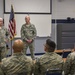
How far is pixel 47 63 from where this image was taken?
310 centimetres

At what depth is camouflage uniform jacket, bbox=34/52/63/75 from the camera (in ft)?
10.2

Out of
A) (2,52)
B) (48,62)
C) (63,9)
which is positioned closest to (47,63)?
(48,62)

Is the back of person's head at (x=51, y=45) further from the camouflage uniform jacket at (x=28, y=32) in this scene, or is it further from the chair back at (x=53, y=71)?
the camouflage uniform jacket at (x=28, y=32)

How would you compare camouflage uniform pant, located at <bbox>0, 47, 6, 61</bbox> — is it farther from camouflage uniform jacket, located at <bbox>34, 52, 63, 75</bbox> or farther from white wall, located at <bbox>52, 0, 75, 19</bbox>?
white wall, located at <bbox>52, 0, 75, 19</bbox>

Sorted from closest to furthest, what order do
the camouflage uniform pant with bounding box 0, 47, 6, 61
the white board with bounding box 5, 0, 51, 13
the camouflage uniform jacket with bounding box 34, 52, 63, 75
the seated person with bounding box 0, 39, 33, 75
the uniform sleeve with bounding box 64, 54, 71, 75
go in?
the seated person with bounding box 0, 39, 33, 75
the camouflage uniform jacket with bounding box 34, 52, 63, 75
the uniform sleeve with bounding box 64, 54, 71, 75
the camouflage uniform pant with bounding box 0, 47, 6, 61
the white board with bounding box 5, 0, 51, 13

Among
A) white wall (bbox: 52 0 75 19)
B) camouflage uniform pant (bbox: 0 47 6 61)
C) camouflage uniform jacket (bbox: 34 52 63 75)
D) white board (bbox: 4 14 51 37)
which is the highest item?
white wall (bbox: 52 0 75 19)

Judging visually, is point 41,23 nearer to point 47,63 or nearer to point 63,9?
point 63,9

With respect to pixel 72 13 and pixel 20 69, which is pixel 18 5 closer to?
pixel 72 13

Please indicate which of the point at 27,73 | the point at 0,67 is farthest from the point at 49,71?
the point at 0,67

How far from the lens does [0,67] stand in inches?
110

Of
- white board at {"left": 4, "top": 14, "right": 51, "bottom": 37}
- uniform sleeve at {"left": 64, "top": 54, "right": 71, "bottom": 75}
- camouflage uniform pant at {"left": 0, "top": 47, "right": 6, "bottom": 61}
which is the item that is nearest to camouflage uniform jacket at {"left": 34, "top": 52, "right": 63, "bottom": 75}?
uniform sleeve at {"left": 64, "top": 54, "right": 71, "bottom": 75}

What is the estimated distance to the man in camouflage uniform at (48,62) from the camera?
309cm

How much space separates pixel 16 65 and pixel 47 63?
52 cm

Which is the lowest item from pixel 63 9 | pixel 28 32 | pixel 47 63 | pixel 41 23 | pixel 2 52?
pixel 2 52
